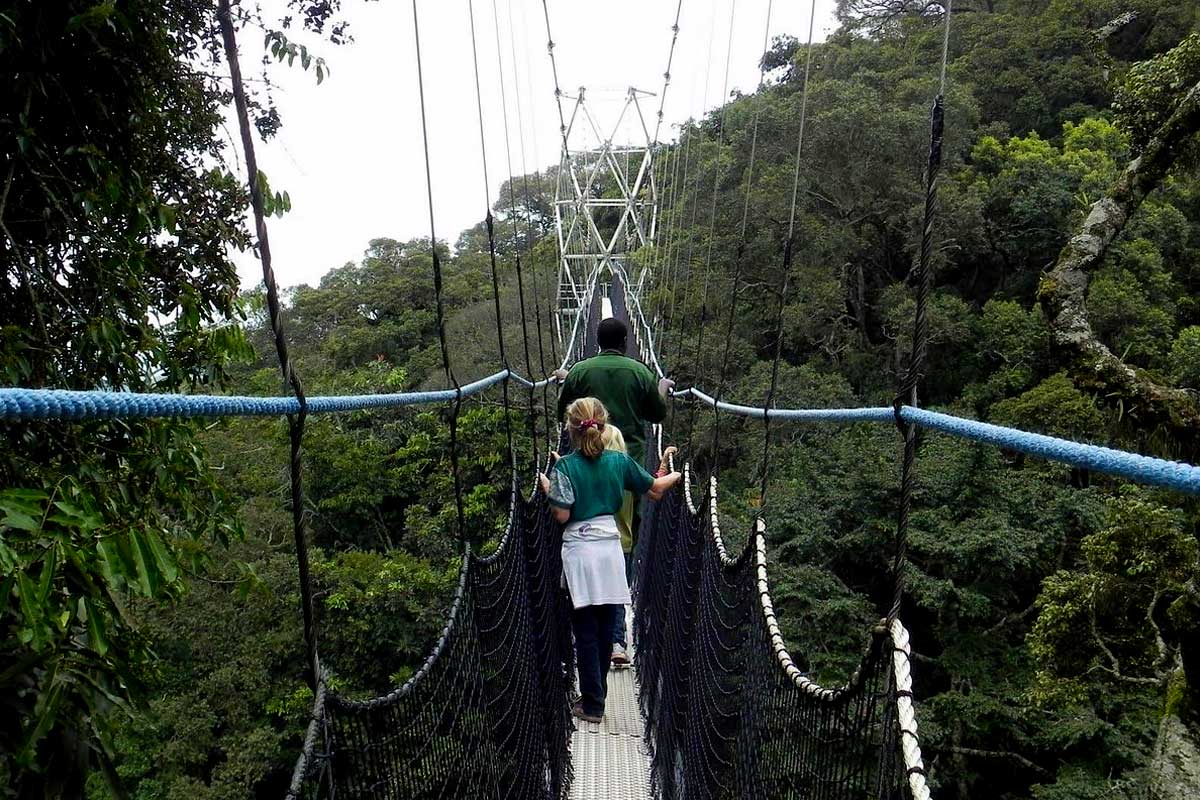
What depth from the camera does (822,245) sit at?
8.81m

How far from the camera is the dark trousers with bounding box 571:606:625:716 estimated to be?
172 cm

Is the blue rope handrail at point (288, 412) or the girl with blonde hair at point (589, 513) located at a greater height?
the blue rope handrail at point (288, 412)

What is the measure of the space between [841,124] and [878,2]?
724 centimetres

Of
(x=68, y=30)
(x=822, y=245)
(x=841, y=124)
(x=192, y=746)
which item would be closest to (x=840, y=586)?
(x=822, y=245)

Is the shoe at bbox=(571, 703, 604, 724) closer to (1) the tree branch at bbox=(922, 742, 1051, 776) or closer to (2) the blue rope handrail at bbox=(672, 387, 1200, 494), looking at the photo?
(2) the blue rope handrail at bbox=(672, 387, 1200, 494)

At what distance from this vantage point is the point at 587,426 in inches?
64.2

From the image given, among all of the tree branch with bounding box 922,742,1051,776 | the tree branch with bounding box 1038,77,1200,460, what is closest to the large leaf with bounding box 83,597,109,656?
the tree branch with bounding box 1038,77,1200,460

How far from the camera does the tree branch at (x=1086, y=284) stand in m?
3.03

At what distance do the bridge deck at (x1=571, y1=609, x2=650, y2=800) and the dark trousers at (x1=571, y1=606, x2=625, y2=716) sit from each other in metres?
0.25

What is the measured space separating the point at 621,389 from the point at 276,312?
145cm

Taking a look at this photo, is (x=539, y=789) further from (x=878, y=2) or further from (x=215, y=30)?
(x=878, y=2)

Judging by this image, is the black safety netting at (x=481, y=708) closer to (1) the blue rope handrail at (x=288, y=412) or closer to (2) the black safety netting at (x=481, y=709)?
(2) the black safety netting at (x=481, y=709)

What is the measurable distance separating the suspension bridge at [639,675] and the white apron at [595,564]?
120 mm

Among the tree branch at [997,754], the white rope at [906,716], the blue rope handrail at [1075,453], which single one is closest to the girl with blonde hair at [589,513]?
the blue rope handrail at [1075,453]
